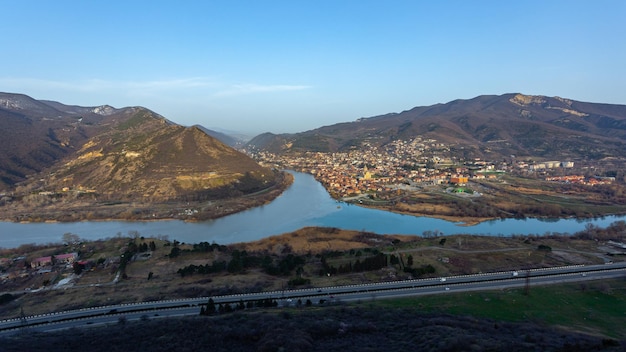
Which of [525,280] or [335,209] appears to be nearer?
[525,280]

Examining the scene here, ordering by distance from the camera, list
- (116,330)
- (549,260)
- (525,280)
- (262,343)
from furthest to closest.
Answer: (549,260), (525,280), (116,330), (262,343)

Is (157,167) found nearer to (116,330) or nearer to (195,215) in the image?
(195,215)

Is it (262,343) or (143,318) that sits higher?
(262,343)

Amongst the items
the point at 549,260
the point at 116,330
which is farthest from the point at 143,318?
the point at 549,260

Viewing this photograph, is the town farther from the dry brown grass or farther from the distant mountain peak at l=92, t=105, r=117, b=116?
the distant mountain peak at l=92, t=105, r=117, b=116

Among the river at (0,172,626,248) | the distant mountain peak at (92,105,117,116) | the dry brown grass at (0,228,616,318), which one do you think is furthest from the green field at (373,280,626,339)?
the distant mountain peak at (92,105,117,116)

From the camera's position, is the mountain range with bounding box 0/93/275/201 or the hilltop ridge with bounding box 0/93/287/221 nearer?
the hilltop ridge with bounding box 0/93/287/221

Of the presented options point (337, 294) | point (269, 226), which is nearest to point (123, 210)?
point (269, 226)

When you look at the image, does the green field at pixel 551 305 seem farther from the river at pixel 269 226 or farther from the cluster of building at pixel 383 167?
the cluster of building at pixel 383 167
